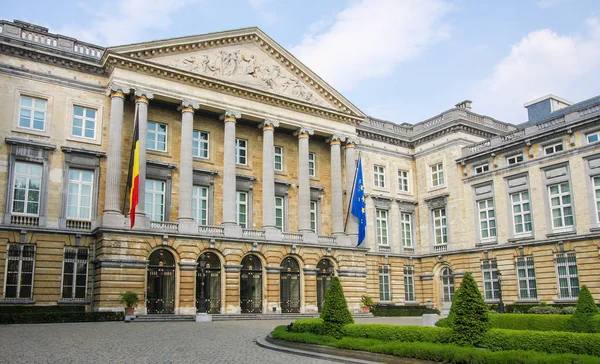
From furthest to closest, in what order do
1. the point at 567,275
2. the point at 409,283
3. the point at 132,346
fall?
the point at 409,283
the point at 567,275
the point at 132,346

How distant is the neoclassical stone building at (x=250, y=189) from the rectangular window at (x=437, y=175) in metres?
0.48

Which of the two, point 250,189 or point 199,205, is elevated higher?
point 250,189

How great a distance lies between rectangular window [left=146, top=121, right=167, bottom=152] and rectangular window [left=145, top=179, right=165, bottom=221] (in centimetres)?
222

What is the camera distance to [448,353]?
13.3 meters

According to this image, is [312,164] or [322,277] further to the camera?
[312,164]

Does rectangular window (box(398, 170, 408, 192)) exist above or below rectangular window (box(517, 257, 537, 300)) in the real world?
above

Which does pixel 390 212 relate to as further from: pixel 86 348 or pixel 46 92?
pixel 86 348

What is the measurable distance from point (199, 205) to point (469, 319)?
990 inches

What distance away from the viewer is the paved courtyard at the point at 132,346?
1470cm

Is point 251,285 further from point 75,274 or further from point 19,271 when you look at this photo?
point 19,271

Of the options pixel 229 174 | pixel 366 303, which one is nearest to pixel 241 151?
pixel 229 174

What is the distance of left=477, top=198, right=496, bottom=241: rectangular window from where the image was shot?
41147 millimetres

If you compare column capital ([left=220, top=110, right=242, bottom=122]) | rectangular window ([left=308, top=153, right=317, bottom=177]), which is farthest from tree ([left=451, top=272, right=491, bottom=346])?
rectangular window ([left=308, top=153, right=317, bottom=177])

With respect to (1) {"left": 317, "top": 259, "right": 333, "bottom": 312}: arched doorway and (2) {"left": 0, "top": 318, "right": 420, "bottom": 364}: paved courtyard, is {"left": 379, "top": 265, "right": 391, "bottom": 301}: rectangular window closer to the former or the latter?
(1) {"left": 317, "top": 259, "right": 333, "bottom": 312}: arched doorway
